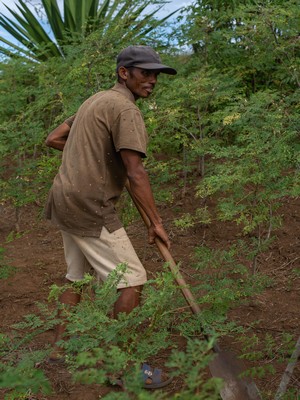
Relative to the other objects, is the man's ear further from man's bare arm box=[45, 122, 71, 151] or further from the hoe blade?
the hoe blade

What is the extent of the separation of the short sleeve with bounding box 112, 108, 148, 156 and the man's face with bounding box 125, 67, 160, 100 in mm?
222

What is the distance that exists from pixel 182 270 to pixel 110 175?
1.74 meters

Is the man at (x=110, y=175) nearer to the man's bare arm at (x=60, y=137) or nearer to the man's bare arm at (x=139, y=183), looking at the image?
the man's bare arm at (x=139, y=183)

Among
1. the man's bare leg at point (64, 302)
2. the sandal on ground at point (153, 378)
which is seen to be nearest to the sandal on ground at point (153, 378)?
the sandal on ground at point (153, 378)

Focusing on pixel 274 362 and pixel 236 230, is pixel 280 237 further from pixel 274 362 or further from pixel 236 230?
pixel 274 362

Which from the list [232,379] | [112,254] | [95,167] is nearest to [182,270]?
[112,254]

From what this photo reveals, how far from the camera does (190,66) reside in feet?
24.0

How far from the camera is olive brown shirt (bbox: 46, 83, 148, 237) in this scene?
11.1 feet

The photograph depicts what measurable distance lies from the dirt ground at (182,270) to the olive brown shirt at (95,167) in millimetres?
913

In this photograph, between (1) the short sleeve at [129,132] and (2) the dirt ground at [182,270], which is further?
(2) the dirt ground at [182,270]

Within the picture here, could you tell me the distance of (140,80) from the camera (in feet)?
11.5

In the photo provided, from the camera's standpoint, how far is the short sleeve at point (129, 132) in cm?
327

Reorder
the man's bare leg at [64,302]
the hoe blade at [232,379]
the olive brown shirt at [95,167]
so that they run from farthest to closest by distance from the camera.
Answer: the man's bare leg at [64,302]
the olive brown shirt at [95,167]
the hoe blade at [232,379]

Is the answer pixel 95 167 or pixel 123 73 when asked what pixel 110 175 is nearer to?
pixel 95 167
